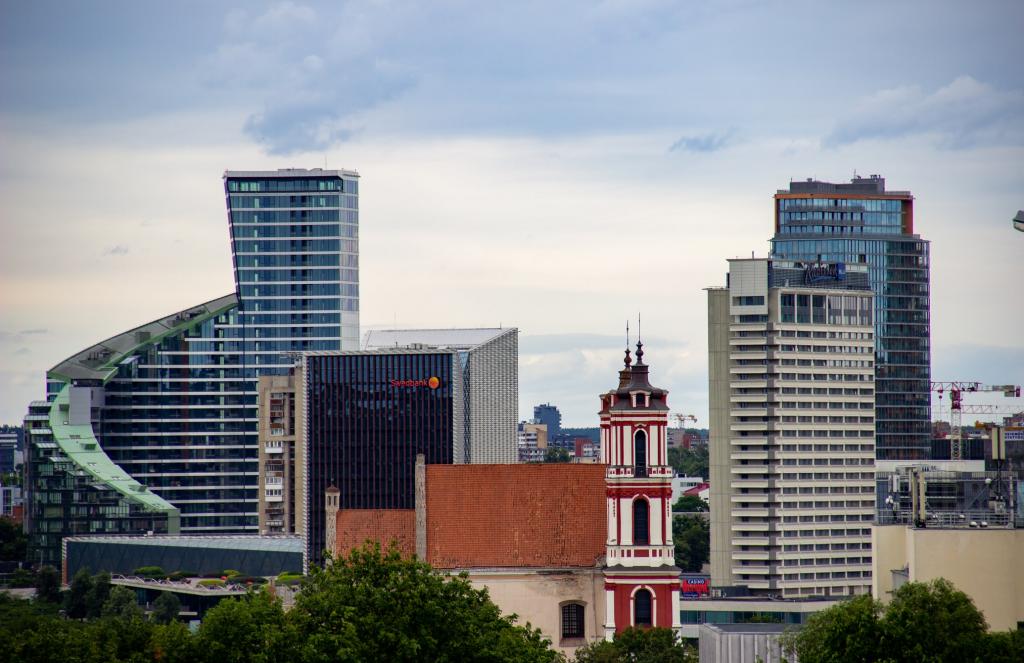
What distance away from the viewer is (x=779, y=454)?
189m

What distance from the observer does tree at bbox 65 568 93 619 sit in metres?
184

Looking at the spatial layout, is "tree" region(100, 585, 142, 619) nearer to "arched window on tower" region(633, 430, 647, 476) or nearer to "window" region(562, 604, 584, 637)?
"window" region(562, 604, 584, 637)

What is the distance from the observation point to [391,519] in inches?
4951

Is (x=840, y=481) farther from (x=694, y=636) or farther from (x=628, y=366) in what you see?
(x=628, y=366)

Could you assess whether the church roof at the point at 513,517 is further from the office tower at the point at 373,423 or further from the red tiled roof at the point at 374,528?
the office tower at the point at 373,423

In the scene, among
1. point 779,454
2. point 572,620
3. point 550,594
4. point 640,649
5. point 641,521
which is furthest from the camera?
point 779,454

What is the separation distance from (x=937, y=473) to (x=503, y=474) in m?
29.0

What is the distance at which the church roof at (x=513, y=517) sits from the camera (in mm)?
120750

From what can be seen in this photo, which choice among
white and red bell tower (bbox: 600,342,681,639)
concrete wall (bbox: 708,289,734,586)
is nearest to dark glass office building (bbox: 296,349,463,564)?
concrete wall (bbox: 708,289,734,586)

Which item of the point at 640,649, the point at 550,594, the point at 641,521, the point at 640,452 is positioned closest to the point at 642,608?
the point at 641,521

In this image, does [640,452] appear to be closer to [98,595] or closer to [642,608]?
[642,608]

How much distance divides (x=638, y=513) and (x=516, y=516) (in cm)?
822

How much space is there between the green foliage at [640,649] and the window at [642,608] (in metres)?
5.88

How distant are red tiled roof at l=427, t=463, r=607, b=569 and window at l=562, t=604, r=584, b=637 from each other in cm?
272
